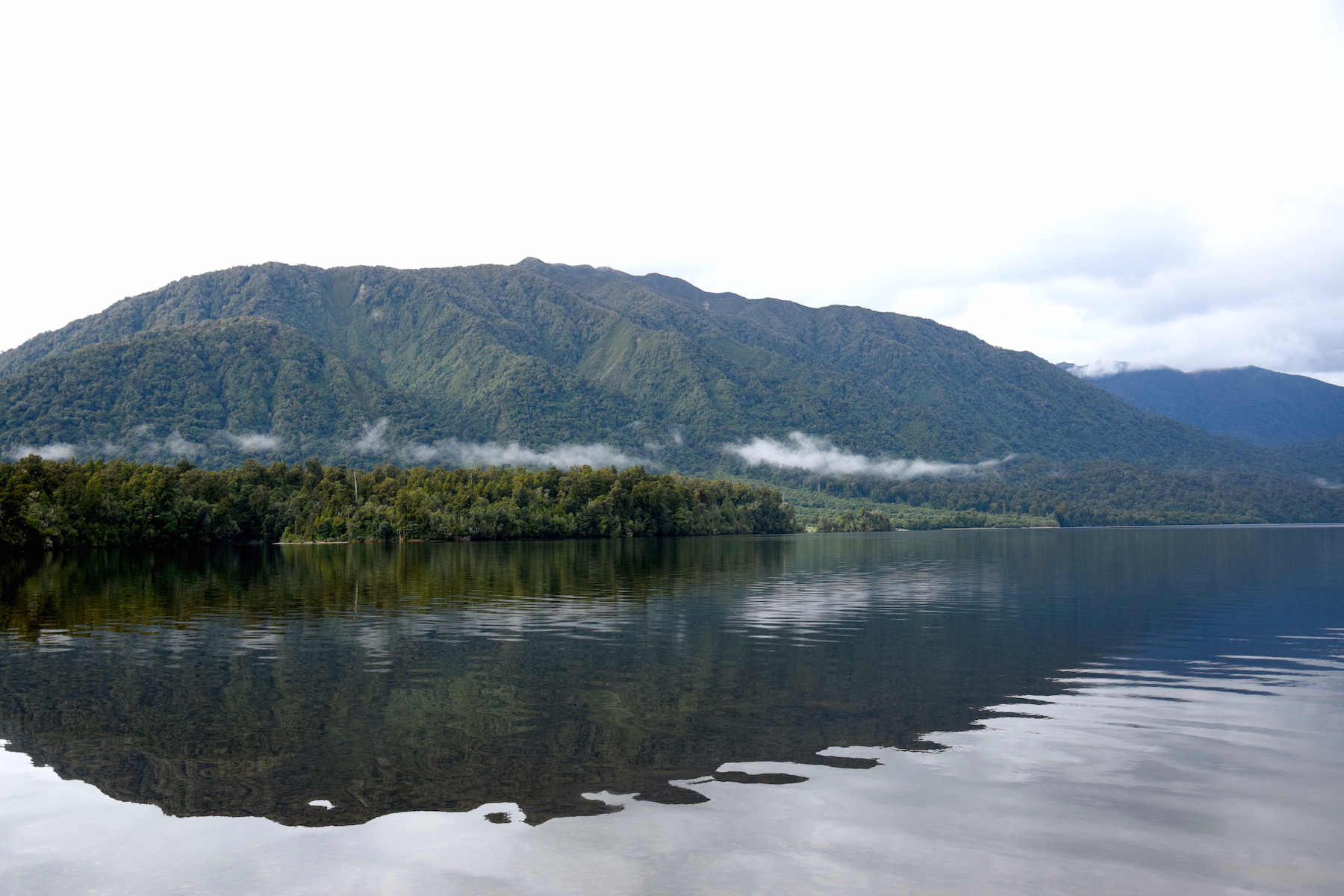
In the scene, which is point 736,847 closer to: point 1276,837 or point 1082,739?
point 1276,837

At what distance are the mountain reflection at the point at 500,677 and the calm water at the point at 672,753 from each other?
0.50 feet

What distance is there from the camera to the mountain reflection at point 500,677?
755 inches

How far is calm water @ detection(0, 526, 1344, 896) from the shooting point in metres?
14.2

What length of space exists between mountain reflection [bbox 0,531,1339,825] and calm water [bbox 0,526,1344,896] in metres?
0.15

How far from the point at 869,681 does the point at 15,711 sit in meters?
25.0

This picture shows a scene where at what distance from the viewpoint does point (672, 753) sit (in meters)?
20.5

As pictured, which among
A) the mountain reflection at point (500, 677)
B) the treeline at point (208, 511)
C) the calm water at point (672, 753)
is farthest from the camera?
the treeline at point (208, 511)

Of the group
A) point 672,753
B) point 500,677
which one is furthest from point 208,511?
point 672,753

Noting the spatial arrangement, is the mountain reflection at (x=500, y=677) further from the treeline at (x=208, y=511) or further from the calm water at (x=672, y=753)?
the treeline at (x=208, y=511)

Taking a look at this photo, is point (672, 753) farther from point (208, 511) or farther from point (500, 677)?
point (208, 511)

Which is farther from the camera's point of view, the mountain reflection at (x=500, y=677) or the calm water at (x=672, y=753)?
the mountain reflection at (x=500, y=677)

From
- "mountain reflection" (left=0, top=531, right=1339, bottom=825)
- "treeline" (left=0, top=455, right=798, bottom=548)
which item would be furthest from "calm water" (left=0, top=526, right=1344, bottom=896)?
"treeline" (left=0, top=455, right=798, bottom=548)

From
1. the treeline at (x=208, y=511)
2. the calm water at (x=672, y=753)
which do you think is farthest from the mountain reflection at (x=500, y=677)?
the treeline at (x=208, y=511)

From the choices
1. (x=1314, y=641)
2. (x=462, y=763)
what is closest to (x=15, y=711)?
(x=462, y=763)
